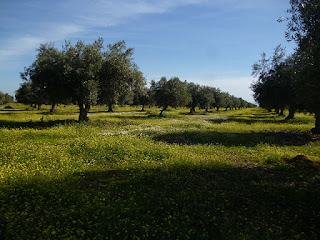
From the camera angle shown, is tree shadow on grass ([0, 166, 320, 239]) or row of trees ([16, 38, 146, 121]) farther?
row of trees ([16, 38, 146, 121])

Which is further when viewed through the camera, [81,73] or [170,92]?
[170,92]

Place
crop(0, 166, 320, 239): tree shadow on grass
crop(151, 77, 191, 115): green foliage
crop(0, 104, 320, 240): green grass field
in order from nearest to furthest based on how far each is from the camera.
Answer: crop(0, 166, 320, 239): tree shadow on grass, crop(0, 104, 320, 240): green grass field, crop(151, 77, 191, 115): green foliage

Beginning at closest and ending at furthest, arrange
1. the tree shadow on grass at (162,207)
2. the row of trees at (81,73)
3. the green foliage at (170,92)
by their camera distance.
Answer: the tree shadow on grass at (162,207) < the row of trees at (81,73) < the green foliage at (170,92)

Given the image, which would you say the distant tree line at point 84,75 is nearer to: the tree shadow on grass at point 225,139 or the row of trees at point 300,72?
the tree shadow on grass at point 225,139

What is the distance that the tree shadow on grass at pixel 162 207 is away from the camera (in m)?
6.12

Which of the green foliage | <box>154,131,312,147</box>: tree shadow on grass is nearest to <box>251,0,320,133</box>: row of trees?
<box>154,131,312,147</box>: tree shadow on grass

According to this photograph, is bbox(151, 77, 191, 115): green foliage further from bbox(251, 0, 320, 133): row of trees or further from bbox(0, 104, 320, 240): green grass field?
bbox(0, 104, 320, 240): green grass field

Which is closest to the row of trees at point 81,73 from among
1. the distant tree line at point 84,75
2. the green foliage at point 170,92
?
the distant tree line at point 84,75

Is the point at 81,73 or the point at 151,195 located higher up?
the point at 81,73

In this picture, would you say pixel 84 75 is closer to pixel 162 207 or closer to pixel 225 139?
pixel 225 139

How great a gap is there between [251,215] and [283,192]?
9.06ft

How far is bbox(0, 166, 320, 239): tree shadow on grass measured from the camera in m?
6.12

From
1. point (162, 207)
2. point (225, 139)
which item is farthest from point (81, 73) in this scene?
point (162, 207)

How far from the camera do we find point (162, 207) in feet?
24.3
